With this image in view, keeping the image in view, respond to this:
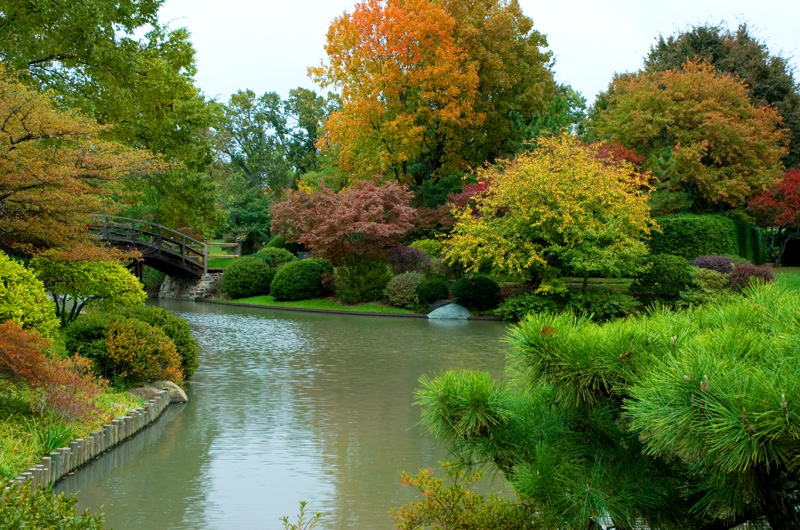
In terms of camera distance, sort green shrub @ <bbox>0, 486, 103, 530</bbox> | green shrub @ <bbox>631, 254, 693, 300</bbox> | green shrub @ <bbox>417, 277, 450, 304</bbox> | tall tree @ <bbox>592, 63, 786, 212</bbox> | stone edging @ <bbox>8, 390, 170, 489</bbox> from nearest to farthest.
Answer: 1. green shrub @ <bbox>0, 486, 103, 530</bbox>
2. stone edging @ <bbox>8, 390, 170, 489</bbox>
3. green shrub @ <bbox>631, 254, 693, 300</bbox>
4. green shrub @ <bbox>417, 277, 450, 304</bbox>
5. tall tree @ <bbox>592, 63, 786, 212</bbox>

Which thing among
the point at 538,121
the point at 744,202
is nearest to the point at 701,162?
the point at 744,202

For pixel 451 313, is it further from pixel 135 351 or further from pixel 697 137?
pixel 135 351

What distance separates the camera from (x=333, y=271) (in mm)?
30891

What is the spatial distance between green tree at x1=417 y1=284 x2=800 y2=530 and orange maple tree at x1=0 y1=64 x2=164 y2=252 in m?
8.79

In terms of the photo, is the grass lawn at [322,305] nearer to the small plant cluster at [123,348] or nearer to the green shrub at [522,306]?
the green shrub at [522,306]

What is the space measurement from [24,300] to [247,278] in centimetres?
2145

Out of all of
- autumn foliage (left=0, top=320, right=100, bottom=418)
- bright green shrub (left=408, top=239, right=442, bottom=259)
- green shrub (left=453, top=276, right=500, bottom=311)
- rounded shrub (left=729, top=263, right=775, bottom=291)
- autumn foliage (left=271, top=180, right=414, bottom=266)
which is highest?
autumn foliage (left=271, top=180, right=414, bottom=266)

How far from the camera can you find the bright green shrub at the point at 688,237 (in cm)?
2644

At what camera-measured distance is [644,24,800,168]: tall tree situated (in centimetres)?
3534

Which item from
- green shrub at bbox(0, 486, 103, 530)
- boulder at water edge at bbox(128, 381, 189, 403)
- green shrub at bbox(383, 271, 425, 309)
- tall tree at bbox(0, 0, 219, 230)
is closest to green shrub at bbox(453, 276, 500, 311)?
green shrub at bbox(383, 271, 425, 309)

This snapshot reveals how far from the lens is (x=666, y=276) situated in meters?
24.1

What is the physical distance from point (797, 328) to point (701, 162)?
27.6m

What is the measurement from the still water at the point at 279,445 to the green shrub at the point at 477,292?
7.49 m

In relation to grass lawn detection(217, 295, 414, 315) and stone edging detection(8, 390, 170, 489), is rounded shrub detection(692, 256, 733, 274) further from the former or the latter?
stone edging detection(8, 390, 170, 489)
